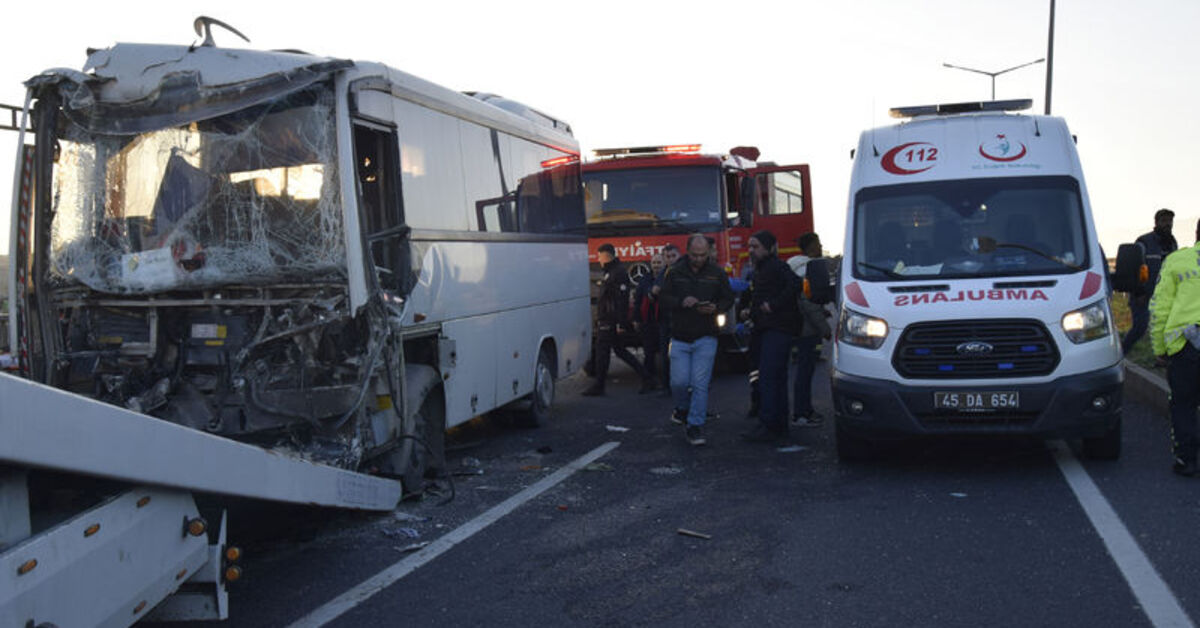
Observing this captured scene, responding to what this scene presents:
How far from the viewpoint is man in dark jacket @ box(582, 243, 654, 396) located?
13758 mm

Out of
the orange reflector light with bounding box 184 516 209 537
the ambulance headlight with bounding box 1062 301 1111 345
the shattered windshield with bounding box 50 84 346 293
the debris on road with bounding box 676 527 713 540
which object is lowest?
the debris on road with bounding box 676 527 713 540

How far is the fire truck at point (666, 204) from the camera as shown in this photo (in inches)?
590

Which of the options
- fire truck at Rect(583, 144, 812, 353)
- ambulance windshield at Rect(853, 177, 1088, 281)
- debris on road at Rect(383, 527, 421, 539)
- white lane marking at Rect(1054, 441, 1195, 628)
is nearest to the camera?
white lane marking at Rect(1054, 441, 1195, 628)

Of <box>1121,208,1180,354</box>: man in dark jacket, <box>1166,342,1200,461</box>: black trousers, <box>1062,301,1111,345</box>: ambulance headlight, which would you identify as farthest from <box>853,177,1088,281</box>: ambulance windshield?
<box>1121,208,1180,354</box>: man in dark jacket

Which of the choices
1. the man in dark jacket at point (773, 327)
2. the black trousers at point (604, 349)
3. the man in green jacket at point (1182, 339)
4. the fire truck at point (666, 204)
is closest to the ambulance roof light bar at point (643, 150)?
the fire truck at point (666, 204)

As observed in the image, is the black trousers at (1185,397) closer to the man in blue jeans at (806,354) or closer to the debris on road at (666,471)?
the man in blue jeans at (806,354)

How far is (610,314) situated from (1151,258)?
6.50 meters

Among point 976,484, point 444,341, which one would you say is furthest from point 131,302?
point 976,484

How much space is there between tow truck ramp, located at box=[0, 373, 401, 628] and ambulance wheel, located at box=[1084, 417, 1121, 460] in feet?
20.0

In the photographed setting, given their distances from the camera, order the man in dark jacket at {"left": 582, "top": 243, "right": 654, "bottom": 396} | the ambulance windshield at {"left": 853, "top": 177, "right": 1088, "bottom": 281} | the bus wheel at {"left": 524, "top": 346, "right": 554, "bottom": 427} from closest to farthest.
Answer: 1. the ambulance windshield at {"left": 853, "top": 177, "right": 1088, "bottom": 281}
2. the bus wheel at {"left": 524, "top": 346, "right": 554, "bottom": 427}
3. the man in dark jacket at {"left": 582, "top": 243, "right": 654, "bottom": 396}

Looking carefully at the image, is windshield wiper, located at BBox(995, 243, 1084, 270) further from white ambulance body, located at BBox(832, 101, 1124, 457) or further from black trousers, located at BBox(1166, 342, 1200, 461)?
black trousers, located at BBox(1166, 342, 1200, 461)

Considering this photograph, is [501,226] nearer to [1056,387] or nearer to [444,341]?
[444,341]

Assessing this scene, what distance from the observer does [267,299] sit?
7.11 m

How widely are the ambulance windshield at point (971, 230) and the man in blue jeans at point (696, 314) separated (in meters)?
1.48
